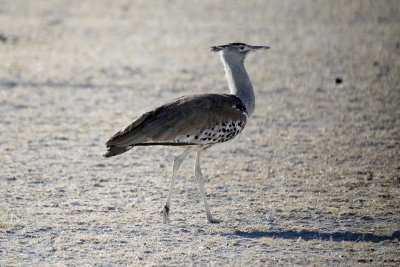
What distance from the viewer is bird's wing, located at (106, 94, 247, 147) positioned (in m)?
5.75

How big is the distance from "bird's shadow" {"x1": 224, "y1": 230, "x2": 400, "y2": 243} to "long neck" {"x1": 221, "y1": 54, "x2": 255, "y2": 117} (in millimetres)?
1032

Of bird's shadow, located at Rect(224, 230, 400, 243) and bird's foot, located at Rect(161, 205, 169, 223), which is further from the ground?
bird's foot, located at Rect(161, 205, 169, 223)

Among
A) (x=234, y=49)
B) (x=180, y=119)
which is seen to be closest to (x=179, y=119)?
(x=180, y=119)

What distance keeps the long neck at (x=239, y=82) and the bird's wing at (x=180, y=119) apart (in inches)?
→ 6.1

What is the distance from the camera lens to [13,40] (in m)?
16.5

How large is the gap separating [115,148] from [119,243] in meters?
0.71

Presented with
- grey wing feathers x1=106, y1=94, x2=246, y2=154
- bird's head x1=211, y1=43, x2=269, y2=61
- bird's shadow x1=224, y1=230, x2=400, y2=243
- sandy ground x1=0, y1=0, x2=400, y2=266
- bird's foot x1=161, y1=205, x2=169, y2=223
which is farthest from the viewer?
bird's head x1=211, y1=43, x2=269, y2=61

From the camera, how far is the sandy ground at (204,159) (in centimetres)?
543

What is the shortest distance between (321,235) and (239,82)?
145 cm

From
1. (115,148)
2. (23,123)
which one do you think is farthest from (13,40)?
(115,148)

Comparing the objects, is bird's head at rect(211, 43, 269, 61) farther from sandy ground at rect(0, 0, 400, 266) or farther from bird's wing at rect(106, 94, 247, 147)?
sandy ground at rect(0, 0, 400, 266)

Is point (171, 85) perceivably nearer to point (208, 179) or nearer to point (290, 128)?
point (290, 128)

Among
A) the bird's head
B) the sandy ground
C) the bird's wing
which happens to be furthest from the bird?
the sandy ground

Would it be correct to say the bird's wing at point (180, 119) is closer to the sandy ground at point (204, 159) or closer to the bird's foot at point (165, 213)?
the bird's foot at point (165, 213)
